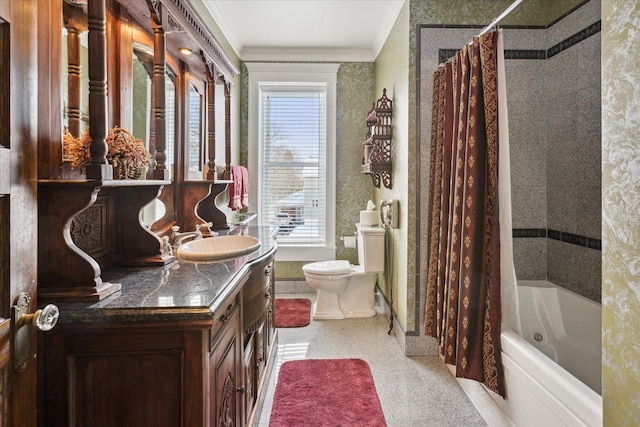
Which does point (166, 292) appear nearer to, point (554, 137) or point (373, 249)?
point (373, 249)

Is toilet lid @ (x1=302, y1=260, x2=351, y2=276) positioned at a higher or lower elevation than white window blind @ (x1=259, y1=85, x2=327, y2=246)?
lower

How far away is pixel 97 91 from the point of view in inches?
44.3

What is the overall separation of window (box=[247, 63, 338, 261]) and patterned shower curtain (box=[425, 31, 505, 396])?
211 cm

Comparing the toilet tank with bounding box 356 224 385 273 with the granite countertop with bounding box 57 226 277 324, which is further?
the toilet tank with bounding box 356 224 385 273

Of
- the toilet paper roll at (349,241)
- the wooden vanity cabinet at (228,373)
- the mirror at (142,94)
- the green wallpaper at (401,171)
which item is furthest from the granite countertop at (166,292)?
the toilet paper roll at (349,241)

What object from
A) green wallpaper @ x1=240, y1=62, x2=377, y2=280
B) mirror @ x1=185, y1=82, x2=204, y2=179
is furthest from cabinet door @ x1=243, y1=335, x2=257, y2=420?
green wallpaper @ x1=240, y1=62, x2=377, y2=280

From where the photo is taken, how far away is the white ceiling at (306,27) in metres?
3.06

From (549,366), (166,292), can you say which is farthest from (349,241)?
(166,292)

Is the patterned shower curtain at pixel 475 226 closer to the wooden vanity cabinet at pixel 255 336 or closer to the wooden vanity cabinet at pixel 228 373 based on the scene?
the wooden vanity cabinet at pixel 255 336

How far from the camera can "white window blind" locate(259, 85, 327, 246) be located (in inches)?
165

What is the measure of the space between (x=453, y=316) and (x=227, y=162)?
1880 millimetres

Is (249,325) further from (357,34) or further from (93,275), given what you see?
(357,34)

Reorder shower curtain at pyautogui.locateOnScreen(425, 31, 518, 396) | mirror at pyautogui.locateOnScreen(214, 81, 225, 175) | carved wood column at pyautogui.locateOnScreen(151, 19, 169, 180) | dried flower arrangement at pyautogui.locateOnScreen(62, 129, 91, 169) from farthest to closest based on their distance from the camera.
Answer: mirror at pyautogui.locateOnScreen(214, 81, 225, 175) < shower curtain at pyautogui.locateOnScreen(425, 31, 518, 396) < carved wood column at pyautogui.locateOnScreen(151, 19, 169, 180) < dried flower arrangement at pyautogui.locateOnScreen(62, 129, 91, 169)

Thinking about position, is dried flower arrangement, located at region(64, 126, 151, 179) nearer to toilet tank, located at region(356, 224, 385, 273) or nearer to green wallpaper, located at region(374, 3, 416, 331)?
green wallpaper, located at region(374, 3, 416, 331)
